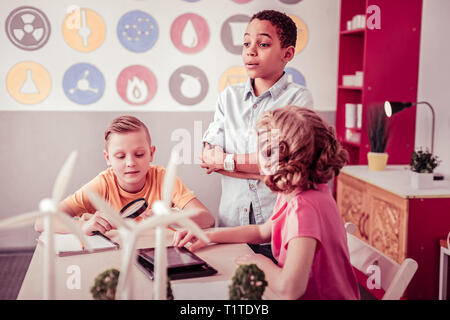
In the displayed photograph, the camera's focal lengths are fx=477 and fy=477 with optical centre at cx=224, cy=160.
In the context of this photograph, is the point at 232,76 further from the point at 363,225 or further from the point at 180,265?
the point at 180,265

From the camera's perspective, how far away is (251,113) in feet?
5.77

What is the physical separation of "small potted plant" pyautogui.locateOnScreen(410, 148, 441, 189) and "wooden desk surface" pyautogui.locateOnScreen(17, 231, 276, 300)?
129 cm

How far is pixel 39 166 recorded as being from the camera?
3064 mm

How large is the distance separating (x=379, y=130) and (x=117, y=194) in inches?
66.9

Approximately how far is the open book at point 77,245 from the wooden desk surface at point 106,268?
1 cm

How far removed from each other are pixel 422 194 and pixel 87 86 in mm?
2078

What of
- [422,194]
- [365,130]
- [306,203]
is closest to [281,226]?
[306,203]

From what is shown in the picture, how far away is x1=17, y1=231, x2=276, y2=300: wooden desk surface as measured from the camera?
961 millimetres

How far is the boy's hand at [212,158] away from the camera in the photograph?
171 centimetres

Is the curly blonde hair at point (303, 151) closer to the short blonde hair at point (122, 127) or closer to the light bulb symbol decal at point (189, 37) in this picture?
the short blonde hair at point (122, 127)

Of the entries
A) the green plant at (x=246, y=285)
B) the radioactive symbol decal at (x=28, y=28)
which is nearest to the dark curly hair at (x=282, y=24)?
the green plant at (x=246, y=285)

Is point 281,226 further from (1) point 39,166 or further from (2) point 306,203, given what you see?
(1) point 39,166

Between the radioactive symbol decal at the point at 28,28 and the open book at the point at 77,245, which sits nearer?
the open book at the point at 77,245

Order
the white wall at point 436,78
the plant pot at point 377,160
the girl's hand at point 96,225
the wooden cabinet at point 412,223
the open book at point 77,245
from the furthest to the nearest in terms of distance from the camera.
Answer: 1. the plant pot at point 377,160
2. the white wall at point 436,78
3. the wooden cabinet at point 412,223
4. the girl's hand at point 96,225
5. the open book at point 77,245
